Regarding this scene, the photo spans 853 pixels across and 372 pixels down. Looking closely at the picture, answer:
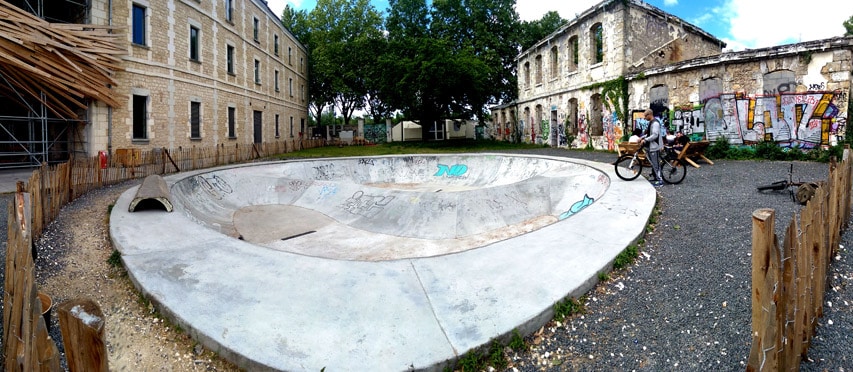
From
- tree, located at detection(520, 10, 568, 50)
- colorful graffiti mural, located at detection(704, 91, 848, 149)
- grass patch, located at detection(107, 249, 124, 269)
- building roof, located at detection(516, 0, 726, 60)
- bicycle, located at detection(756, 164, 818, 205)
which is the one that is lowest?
grass patch, located at detection(107, 249, 124, 269)

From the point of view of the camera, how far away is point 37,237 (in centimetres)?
606

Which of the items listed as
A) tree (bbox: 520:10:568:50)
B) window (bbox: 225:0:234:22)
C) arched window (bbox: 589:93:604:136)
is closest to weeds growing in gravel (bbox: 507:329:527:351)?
arched window (bbox: 589:93:604:136)

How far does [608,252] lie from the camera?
16.5 ft

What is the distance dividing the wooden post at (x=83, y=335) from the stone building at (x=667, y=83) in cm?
1840

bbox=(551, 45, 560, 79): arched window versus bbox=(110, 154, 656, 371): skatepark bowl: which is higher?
bbox=(551, 45, 560, 79): arched window

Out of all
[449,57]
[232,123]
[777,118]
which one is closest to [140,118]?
[232,123]

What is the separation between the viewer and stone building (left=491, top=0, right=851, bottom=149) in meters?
13.5

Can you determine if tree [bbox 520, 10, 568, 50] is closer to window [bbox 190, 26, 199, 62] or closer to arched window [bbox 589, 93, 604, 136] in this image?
arched window [bbox 589, 93, 604, 136]

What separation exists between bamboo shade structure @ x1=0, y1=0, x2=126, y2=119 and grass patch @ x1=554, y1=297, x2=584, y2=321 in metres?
16.7

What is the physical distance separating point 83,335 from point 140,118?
20.0m

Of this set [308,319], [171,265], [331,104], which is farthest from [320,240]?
[331,104]

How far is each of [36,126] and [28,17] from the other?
6.15 m

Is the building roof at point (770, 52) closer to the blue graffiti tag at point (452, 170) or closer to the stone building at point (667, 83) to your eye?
the stone building at point (667, 83)

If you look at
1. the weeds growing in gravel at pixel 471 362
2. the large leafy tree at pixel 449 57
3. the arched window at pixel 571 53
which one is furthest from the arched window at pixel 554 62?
the weeds growing in gravel at pixel 471 362
